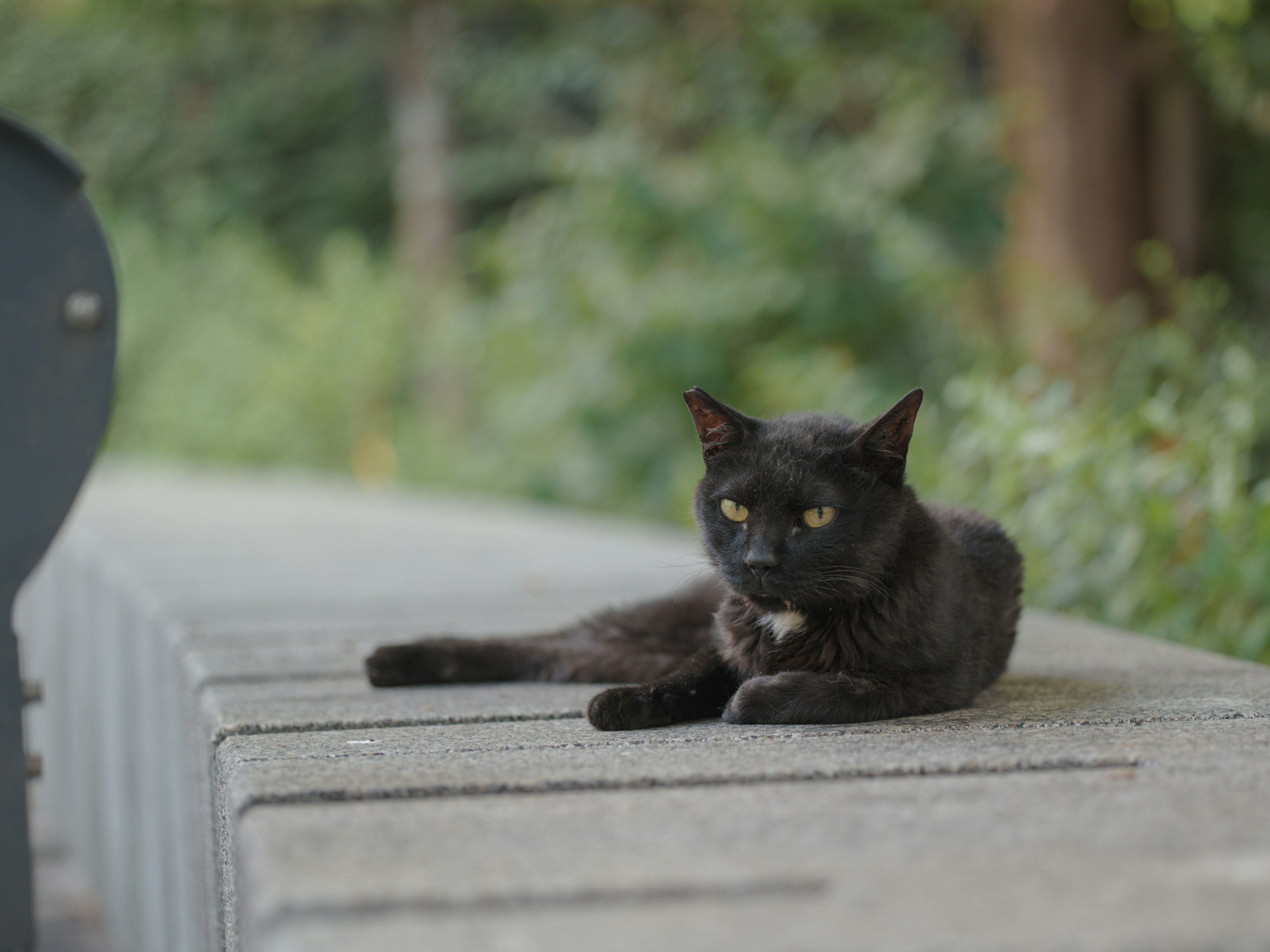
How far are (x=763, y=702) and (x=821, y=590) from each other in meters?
0.15

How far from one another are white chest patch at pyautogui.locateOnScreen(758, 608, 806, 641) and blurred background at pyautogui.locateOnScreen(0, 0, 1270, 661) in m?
1.39

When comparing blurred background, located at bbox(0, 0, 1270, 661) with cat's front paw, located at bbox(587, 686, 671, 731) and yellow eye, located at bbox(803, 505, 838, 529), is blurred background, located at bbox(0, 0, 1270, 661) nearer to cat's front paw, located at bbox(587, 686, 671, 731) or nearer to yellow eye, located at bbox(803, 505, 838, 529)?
yellow eye, located at bbox(803, 505, 838, 529)

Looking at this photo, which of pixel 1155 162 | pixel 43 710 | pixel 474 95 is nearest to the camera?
pixel 43 710

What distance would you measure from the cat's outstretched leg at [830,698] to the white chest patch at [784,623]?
0.07 m

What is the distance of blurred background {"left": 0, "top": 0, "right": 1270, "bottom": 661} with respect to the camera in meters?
3.36

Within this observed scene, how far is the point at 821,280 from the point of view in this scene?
5.91 meters

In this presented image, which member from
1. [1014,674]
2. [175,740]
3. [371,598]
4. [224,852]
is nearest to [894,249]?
[371,598]

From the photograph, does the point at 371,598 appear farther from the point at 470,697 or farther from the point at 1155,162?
the point at 1155,162

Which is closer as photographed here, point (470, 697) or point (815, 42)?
point (470, 697)

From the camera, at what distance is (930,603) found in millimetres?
1629

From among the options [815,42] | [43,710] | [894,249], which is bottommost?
[43,710]

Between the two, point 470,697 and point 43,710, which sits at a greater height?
point 470,697

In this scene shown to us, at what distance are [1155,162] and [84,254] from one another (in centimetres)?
599

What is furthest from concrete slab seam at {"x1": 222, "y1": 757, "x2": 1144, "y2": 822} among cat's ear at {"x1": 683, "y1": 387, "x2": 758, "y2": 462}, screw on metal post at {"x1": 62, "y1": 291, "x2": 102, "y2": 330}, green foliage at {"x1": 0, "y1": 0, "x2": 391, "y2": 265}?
green foliage at {"x1": 0, "y1": 0, "x2": 391, "y2": 265}
